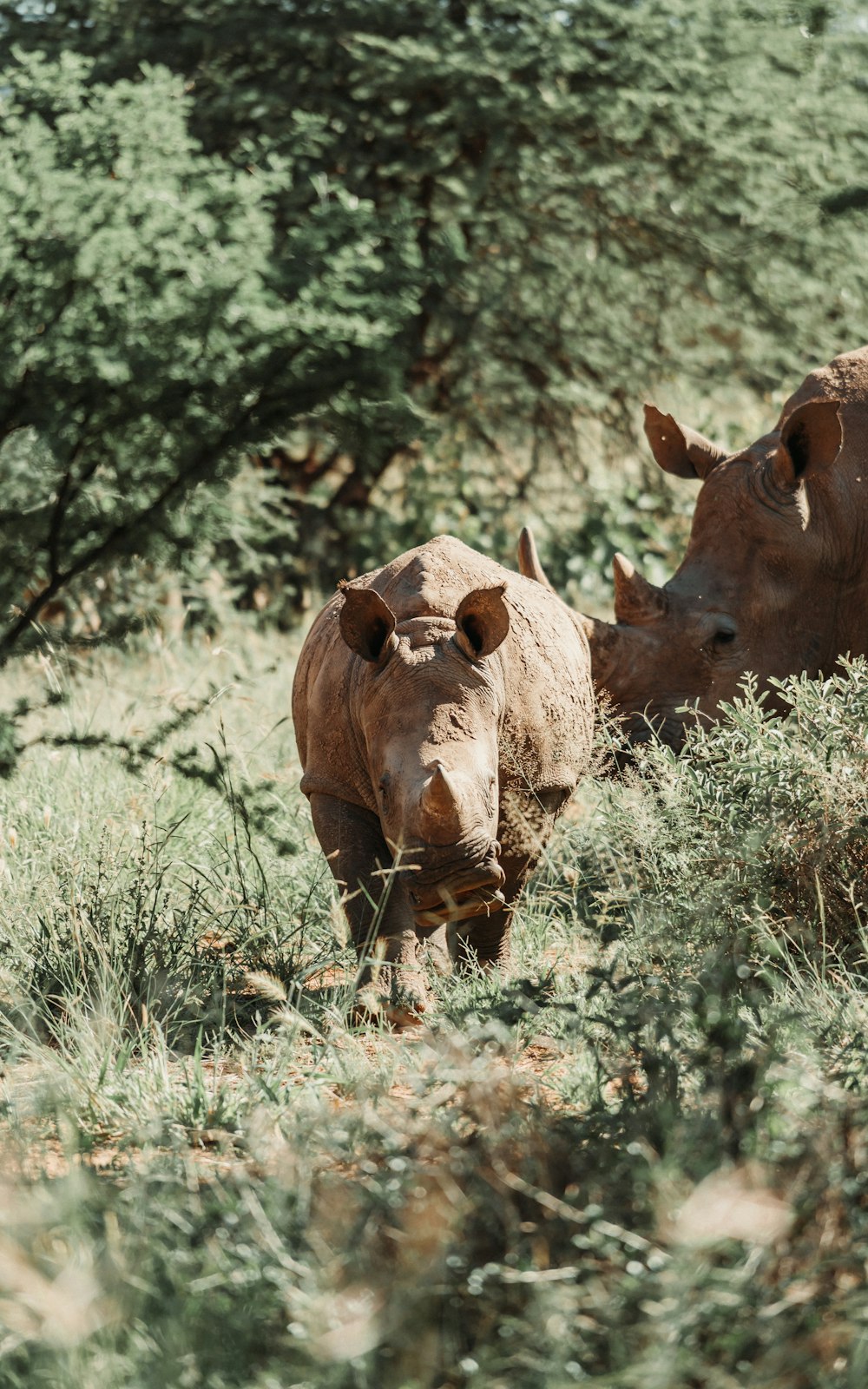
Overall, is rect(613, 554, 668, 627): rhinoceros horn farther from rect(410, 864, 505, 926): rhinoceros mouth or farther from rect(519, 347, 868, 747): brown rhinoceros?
rect(410, 864, 505, 926): rhinoceros mouth

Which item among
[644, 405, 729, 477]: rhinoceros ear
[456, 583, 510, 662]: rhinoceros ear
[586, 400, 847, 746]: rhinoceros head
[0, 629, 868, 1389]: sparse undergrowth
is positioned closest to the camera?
[0, 629, 868, 1389]: sparse undergrowth

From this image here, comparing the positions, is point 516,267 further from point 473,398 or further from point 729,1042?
point 729,1042

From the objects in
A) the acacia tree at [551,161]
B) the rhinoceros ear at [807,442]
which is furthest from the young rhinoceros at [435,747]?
the acacia tree at [551,161]

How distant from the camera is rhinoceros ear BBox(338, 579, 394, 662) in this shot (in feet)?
15.1

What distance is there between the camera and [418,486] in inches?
486

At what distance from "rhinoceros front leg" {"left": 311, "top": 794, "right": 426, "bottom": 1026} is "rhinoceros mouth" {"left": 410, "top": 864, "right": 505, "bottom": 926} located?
0.67 ft

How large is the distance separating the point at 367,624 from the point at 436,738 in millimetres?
423

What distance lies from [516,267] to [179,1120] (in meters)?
9.60

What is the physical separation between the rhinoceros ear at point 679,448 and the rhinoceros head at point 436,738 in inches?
100.0

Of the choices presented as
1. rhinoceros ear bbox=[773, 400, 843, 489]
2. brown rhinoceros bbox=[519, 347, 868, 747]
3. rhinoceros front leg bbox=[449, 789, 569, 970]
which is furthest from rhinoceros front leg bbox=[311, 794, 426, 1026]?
rhinoceros ear bbox=[773, 400, 843, 489]

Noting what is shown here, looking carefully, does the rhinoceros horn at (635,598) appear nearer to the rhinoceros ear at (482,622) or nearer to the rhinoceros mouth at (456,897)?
the rhinoceros ear at (482,622)

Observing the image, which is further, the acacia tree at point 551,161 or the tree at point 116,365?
the acacia tree at point 551,161

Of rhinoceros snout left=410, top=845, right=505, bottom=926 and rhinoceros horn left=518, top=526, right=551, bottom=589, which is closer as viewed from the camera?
Result: rhinoceros snout left=410, top=845, right=505, bottom=926

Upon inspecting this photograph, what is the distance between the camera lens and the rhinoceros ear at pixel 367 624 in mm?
4594
